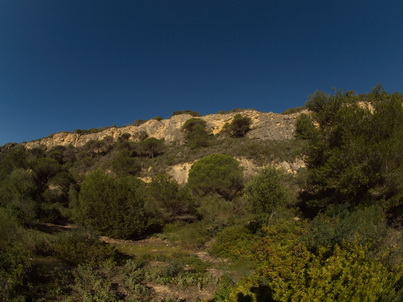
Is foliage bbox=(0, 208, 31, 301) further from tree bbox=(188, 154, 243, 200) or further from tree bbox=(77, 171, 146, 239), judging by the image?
tree bbox=(188, 154, 243, 200)

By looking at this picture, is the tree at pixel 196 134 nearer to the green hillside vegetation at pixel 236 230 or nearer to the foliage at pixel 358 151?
the green hillside vegetation at pixel 236 230

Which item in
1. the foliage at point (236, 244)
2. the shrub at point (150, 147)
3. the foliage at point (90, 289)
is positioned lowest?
the foliage at point (236, 244)

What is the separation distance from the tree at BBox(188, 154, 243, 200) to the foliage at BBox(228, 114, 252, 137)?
1952 cm

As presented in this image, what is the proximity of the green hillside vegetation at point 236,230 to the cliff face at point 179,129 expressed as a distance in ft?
58.6

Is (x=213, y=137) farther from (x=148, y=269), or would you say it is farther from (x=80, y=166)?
(x=148, y=269)

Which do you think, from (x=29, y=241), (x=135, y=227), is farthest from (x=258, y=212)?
(x=29, y=241)

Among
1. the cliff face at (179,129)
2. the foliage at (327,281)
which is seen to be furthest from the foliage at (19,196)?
the cliff face at (179,129)

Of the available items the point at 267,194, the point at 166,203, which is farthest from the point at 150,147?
the point at 267,194

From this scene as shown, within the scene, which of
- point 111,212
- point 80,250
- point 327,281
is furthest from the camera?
point 111,212

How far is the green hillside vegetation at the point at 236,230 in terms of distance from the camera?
14.8ft

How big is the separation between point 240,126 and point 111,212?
33159 mm

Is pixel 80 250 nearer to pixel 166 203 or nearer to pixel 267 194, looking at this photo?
pixel 267 194

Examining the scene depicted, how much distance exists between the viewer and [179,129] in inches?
2018

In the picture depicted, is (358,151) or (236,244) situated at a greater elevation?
(358,151)
